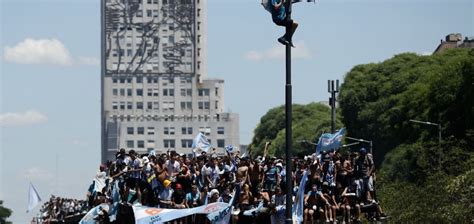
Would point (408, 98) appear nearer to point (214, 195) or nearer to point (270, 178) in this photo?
point (270, 178)

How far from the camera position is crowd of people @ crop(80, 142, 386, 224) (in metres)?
42.4

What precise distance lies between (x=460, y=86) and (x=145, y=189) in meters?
45.5

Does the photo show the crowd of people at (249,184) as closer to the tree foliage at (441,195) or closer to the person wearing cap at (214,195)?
the person wearing cap at (214,195)

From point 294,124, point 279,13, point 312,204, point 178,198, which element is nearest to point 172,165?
point 178,198

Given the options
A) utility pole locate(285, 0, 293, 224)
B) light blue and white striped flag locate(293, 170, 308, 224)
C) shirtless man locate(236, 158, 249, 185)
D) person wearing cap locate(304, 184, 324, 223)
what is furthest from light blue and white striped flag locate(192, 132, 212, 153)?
utility pole locate(285, 0, 293, 224)

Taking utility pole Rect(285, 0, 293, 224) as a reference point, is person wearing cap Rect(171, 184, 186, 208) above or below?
below

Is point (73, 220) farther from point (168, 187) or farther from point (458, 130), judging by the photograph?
point (458, 130)

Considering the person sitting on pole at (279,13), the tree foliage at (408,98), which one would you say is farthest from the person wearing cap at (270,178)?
the tree foliage at (408,98)

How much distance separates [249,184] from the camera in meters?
42.8

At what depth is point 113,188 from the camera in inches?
1823

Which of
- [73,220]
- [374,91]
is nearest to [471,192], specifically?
[73,220]

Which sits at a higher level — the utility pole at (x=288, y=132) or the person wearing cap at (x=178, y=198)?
the utility pole at (x=288, y=132)

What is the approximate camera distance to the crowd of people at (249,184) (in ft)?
139

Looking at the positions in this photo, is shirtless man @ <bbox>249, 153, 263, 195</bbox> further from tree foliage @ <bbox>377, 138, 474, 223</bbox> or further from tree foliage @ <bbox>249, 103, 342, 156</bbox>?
tree foliage @ <bbox>249, 103, 342, 156</bbox>
